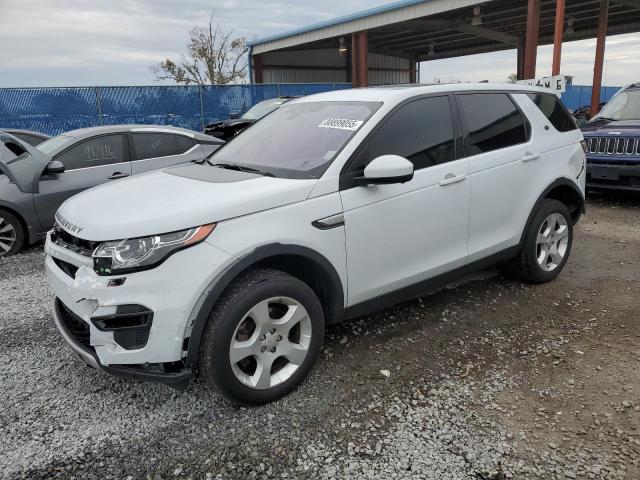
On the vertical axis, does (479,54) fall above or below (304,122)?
above

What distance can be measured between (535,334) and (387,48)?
3145 cm

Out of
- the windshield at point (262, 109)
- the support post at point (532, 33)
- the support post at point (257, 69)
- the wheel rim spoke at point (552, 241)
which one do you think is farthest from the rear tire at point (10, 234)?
the support post at point (257, 69)

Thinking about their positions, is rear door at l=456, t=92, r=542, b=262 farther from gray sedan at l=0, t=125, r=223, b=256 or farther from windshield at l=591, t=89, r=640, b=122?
windshield at l=591, t=89, r=640, b=122

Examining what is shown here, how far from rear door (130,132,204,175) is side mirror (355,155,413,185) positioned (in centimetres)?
414

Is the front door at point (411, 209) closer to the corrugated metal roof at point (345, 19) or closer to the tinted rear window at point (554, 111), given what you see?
the tinted rear window at point (554, 111)

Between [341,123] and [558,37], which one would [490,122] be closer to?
[341,123]

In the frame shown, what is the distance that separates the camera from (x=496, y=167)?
397cm

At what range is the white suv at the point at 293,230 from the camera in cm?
259

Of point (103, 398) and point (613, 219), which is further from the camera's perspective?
point (613, 219)

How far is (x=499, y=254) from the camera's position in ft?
13.7

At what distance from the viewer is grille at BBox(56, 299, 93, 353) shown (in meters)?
2.81

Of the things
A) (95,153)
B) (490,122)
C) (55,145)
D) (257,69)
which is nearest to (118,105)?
(55,145)

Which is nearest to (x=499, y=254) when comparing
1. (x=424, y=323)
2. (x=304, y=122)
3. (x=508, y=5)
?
(x=424, y=323)

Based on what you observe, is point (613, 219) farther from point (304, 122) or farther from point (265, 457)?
point (265, 457)
